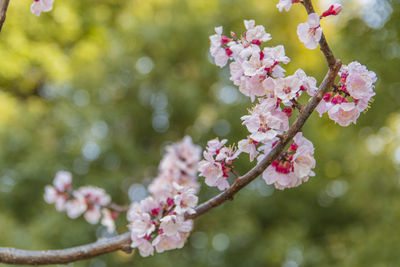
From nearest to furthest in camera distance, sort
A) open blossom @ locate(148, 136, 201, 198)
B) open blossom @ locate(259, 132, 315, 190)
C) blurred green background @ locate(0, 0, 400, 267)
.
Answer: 1. open blossom @ locate(259, 132, 315, 190)
2. open blossom @ locate(148, 136, 201, 198)
3. blurred green background @ locate(0, 0, 400, 267)

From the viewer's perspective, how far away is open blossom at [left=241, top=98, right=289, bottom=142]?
2.94 ft

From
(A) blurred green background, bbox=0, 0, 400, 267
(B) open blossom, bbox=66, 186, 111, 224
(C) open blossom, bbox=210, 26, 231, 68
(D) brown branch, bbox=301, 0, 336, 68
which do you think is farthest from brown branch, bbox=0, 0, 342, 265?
(A) blurred green background, bbox=0, 0, 400, 267

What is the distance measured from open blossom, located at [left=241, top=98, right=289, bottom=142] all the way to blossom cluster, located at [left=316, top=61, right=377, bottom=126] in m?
0.11

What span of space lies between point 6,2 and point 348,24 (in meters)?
3.45

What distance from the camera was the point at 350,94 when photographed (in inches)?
36.0

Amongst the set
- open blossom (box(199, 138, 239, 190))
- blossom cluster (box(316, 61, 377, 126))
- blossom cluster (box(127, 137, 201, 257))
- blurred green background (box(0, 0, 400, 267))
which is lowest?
blurred green background (box(0, 0, 400, 267))

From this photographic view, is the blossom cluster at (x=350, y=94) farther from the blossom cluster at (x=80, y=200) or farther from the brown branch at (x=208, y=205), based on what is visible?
the blossom cluster at (x=80, y=200)

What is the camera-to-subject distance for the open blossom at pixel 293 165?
3.14 ft

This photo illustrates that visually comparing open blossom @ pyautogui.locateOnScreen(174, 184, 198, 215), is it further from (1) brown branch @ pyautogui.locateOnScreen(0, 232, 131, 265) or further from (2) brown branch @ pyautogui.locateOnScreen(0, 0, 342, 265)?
(1) brown branch @ pyautogui.locateOnScreen(0, 232, 131, 265)

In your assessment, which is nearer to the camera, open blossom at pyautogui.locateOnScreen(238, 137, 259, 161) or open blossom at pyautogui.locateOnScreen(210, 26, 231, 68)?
open blossom at pyautogui.locateOnScreen(238, 137, 259, 161)

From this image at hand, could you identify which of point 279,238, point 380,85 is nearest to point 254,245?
point 279,238

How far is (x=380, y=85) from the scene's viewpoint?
3.77 m

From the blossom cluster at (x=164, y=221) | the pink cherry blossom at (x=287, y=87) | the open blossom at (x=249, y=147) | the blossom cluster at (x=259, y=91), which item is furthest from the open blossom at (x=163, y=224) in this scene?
the pink cherry blossom at (x=287, y=87)

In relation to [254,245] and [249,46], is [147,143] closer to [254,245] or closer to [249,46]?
[254,245]
